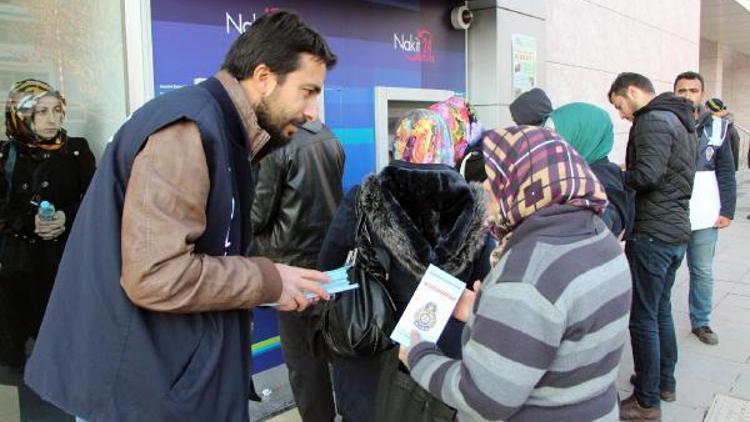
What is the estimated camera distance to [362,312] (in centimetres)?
238

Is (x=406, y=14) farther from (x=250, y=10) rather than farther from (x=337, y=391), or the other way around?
(x=337, y=391)

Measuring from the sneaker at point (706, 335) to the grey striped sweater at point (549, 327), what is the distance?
4.06 meters

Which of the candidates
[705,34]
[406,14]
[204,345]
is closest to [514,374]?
[204,345]

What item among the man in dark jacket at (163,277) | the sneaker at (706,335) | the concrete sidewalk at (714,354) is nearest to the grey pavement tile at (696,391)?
the concrete sidewalk at (714,354)

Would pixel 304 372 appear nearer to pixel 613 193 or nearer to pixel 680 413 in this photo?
pixel 613 193

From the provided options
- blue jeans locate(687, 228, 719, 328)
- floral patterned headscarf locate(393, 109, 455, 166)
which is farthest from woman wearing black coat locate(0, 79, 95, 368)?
blue jeans locate(687, 228, 719, 328)

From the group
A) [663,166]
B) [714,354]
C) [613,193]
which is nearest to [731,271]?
[714,354]

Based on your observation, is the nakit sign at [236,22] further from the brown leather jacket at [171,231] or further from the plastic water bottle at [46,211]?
the brown leather jacket at [171,231]

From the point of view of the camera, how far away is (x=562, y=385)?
67.4 inches

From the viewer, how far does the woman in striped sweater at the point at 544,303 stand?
160 centimetres

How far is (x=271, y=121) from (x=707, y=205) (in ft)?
14.3

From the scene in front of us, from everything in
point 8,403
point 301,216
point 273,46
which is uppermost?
point 273,46

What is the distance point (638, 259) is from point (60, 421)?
342 centimetres

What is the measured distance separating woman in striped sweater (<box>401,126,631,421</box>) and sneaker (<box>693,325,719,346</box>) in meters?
4.01
